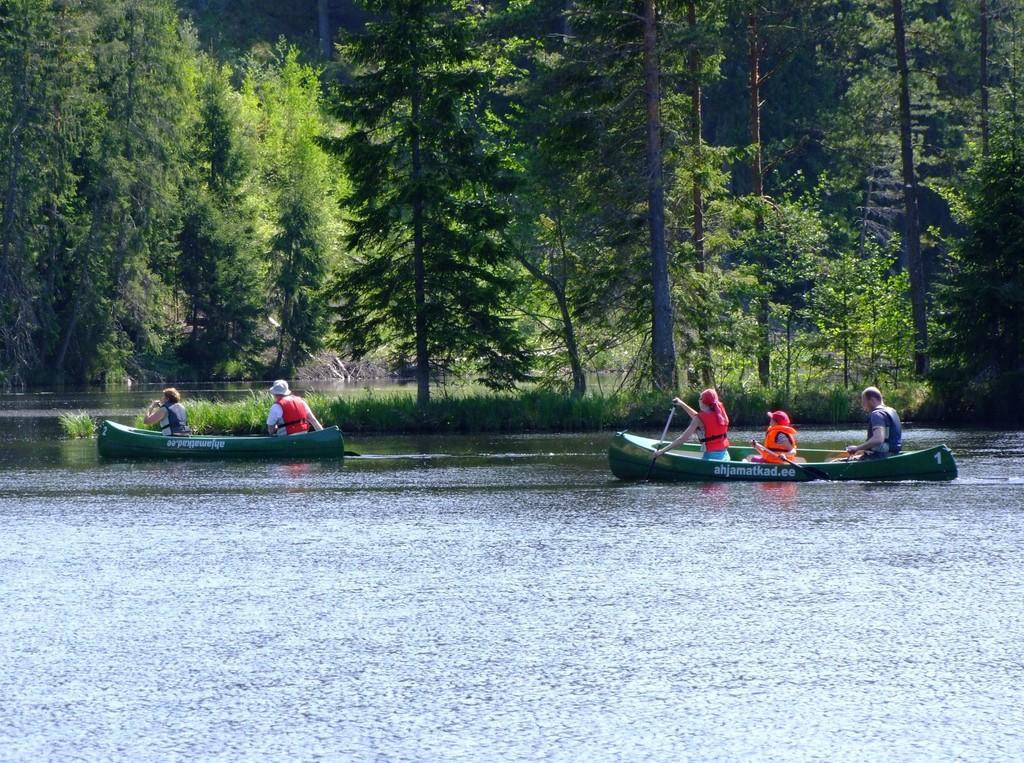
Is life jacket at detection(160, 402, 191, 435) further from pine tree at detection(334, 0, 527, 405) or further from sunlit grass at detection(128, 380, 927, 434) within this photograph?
pine tree at detection(334, 0, 527, 405)

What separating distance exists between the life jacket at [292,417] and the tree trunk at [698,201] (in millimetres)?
11974

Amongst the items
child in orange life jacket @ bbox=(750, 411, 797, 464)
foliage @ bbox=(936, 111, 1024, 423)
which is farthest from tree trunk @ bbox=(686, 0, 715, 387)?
child in orange life jacket @ bbox=(750, 411, 797, 464)

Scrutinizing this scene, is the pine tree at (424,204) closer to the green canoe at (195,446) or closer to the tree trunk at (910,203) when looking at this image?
the green canoe at (195,446)

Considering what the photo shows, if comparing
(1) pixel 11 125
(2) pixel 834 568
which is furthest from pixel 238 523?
(1) pixel 11 125

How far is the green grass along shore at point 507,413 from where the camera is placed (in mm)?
35062

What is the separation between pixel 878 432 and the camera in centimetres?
2347

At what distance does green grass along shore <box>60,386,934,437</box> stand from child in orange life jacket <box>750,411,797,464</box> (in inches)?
417

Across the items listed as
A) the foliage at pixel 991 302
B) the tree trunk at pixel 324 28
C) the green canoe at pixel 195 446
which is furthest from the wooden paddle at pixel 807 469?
the tree trunk at pixel 324 28

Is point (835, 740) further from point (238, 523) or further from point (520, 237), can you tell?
point (520, 237)

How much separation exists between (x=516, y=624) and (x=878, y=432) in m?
11.8

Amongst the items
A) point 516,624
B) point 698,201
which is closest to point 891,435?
point 516,624

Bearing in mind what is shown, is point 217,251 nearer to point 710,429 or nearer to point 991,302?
point 991,302

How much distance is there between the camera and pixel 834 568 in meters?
15.7

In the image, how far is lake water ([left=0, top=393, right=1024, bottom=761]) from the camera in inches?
391
